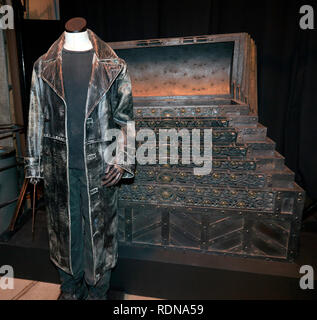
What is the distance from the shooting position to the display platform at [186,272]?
1.66 m

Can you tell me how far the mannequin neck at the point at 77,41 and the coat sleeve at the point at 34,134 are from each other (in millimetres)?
287

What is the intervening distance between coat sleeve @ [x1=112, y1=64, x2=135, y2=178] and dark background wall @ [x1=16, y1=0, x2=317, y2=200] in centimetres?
196

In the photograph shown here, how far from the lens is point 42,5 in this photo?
12.1 feet

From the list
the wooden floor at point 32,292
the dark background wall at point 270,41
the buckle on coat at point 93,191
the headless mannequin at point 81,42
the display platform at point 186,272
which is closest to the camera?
the headless mannequin at point 81,42

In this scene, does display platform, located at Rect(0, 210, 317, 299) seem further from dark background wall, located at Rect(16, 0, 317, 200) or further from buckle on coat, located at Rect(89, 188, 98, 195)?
dark background wall, located at Rect(16, 0, 317, 200)

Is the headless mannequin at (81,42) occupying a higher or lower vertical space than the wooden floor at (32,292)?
higher

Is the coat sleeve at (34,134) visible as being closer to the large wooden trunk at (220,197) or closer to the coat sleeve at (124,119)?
the coat sleeve at (124,119)

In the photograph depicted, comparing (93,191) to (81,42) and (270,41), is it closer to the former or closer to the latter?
(81,42)

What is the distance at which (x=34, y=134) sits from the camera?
1.44 meters

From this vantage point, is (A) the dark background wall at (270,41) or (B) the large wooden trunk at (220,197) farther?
(A) the dark background wall at (270,41)

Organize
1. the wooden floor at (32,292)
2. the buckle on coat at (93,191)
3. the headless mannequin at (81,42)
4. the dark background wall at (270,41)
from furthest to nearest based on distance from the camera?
the dark background wall at (270,41), the wooden floor at (32,292), the buckle on coat at (93,191), the headless mannequin at (81,42)

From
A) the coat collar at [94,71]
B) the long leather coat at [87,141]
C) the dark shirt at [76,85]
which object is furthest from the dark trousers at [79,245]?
the coat collar at [94,71]

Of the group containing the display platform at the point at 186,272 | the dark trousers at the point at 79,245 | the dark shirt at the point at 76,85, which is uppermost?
the dark shirt at the point at 76,85
